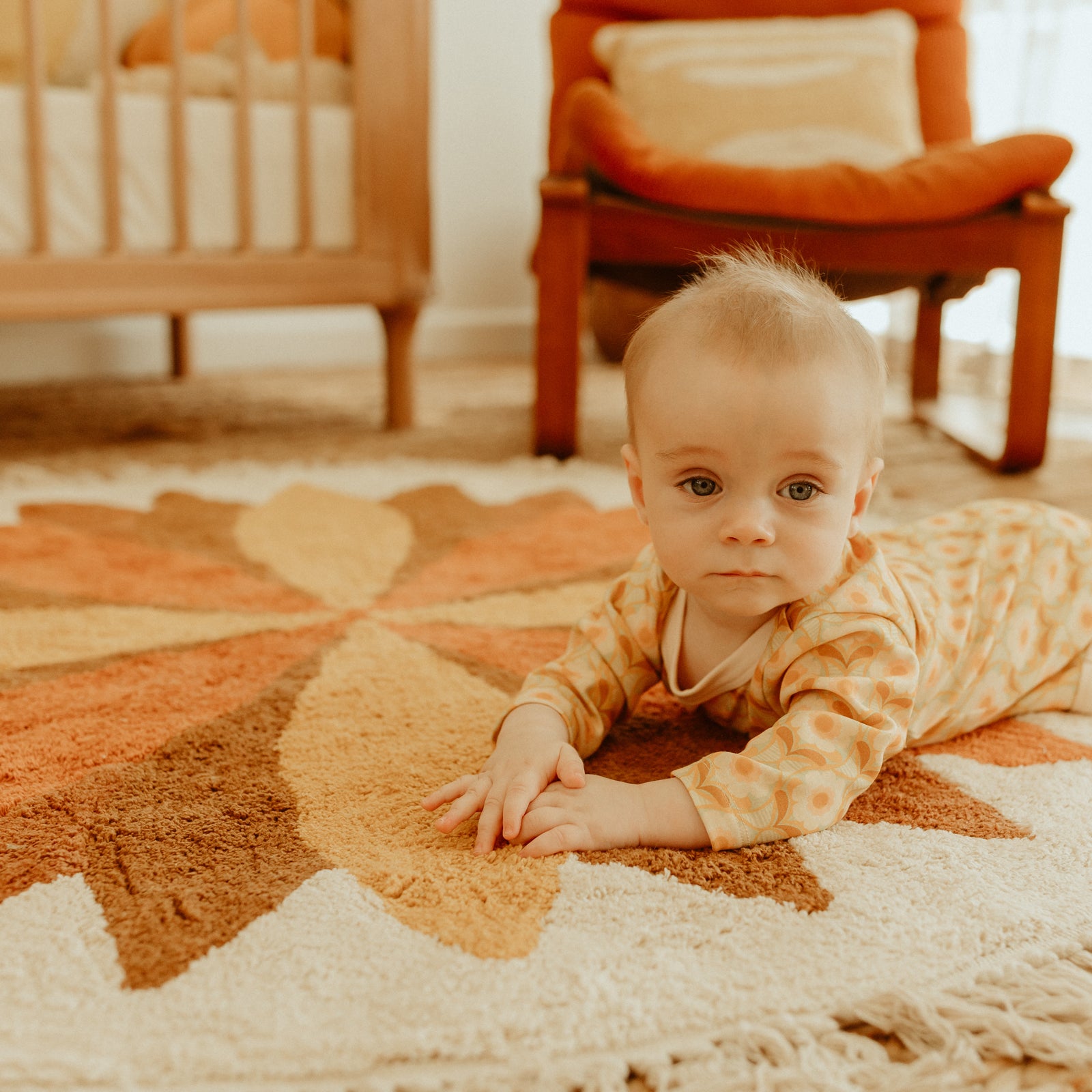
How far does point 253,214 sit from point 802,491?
1.25m

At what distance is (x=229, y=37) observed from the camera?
1781mm

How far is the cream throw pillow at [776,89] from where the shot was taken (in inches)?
69.0

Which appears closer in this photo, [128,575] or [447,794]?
[447,794]

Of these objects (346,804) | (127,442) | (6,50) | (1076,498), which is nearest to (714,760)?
(346,804)

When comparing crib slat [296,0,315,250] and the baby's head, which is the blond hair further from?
crib slat [296,0,315,250]

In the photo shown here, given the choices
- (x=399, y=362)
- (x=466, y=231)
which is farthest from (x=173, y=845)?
(x=466, y=231)

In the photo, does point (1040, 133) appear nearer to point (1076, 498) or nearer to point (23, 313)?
point (1076, 498)

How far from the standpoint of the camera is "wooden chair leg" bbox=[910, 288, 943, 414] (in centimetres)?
203

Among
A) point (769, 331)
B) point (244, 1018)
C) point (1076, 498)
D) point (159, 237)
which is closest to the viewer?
point (244, 1018)

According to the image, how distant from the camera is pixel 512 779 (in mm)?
628

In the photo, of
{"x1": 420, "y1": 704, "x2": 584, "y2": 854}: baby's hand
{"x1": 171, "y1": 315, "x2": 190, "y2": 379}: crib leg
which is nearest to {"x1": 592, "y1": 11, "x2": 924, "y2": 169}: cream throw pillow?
{"x1": 171, "y1": 315, "x2": 190, "y2": 379}: crib leg

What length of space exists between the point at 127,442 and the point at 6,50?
2.23 ft

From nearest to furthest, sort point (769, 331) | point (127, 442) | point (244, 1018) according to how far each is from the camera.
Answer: point (244, 1018) → point (769, 331) → point (127, 442)

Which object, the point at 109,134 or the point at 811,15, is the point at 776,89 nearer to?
the point at 811,15
